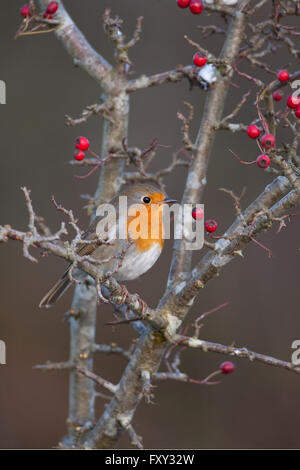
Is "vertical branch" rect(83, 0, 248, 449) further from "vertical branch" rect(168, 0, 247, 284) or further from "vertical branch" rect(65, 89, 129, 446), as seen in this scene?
"vertical branch" rect(65, 89, 129, 446)

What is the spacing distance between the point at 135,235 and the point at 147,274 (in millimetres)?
1590

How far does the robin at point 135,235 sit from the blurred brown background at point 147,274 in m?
1.40

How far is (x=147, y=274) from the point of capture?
4703 millimetres

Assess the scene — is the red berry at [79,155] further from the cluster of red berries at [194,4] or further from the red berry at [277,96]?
the red berry at [277,96]

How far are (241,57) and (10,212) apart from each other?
2.48m

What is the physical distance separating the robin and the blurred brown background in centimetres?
140

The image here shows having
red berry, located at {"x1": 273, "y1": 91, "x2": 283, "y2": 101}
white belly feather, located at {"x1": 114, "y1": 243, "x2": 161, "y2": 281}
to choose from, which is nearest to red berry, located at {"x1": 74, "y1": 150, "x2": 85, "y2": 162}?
white belly feather, located at {"x1": 114, "y1": 243, "x2": 161, "y2": 281}

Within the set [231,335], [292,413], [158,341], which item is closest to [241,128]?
[158,341]

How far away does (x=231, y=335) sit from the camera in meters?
4.63

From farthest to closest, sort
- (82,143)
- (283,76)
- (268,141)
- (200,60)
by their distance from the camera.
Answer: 1. (82,143)
2. (200,60)
3. (283,76)
4. (268,141)

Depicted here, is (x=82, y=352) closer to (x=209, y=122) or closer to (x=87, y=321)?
(x=87, y=321)

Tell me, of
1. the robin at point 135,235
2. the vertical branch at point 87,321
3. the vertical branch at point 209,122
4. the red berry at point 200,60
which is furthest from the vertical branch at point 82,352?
the red berry at point 200,60

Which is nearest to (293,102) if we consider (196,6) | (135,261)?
(196,6)

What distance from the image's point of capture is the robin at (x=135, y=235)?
3.11m
